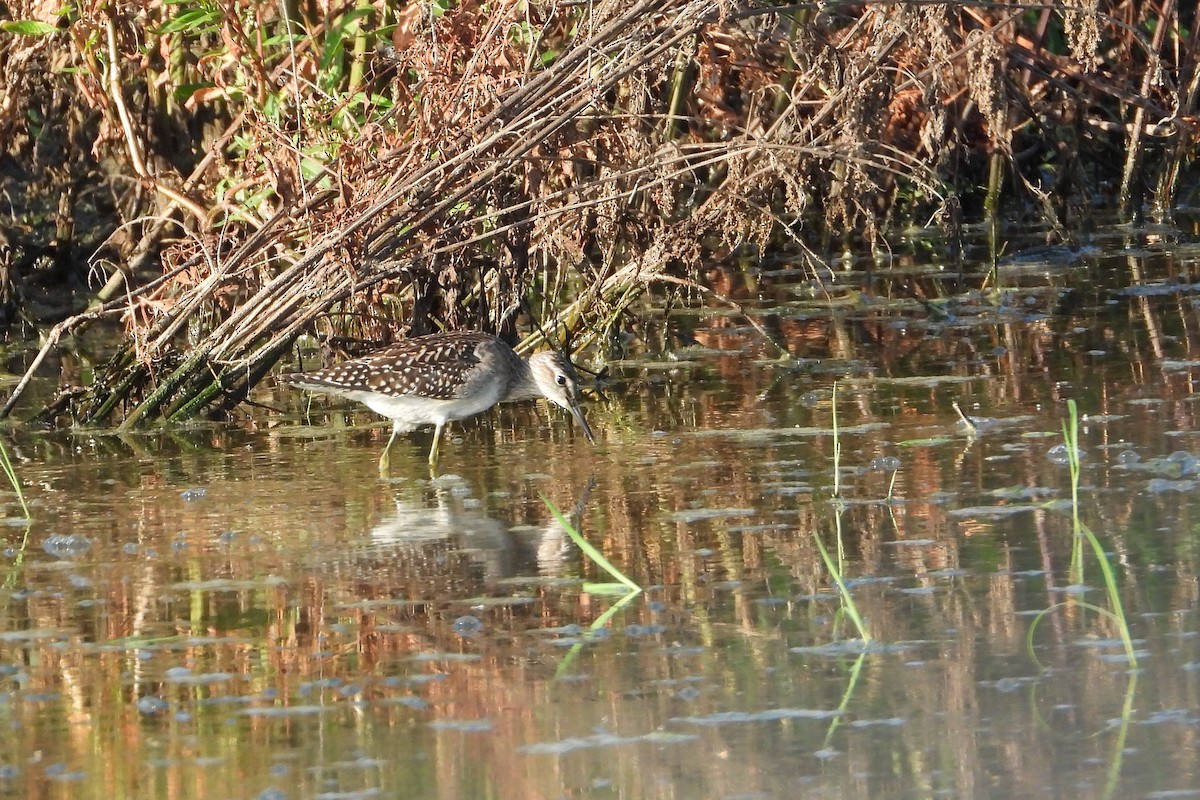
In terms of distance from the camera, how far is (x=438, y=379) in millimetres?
8117

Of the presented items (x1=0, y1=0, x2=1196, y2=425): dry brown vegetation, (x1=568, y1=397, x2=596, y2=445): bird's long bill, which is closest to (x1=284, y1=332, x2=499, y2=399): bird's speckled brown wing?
(x1=0, y1=0, x2=1196, y2=425): dry brown vegetation

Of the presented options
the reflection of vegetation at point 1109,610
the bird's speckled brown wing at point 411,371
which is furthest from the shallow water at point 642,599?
the bird's speckled brown wing at point 411,371

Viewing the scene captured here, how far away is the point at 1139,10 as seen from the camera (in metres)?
14.3

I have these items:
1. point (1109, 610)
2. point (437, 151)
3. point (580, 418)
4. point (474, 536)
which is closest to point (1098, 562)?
point (1109, 610)

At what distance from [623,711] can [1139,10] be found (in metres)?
11.1

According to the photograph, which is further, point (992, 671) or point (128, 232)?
point (128, 232)

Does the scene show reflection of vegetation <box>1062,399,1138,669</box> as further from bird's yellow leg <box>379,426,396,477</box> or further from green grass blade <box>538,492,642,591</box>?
bird's yellow leg <box>379,426,396,477</box>

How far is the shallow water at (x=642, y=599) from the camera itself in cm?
Result: 424

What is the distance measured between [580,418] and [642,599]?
8.80ft

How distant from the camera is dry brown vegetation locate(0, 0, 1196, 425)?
8.05 meters

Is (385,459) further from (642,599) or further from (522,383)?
(642,599)

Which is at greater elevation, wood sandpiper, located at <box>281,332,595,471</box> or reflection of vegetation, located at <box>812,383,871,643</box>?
wood sandpiper, located at <box>281,332,595,471</box>

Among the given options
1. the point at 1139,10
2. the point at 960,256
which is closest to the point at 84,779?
the point at 960,256

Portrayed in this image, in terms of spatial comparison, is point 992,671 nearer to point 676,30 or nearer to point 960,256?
point 676,30
